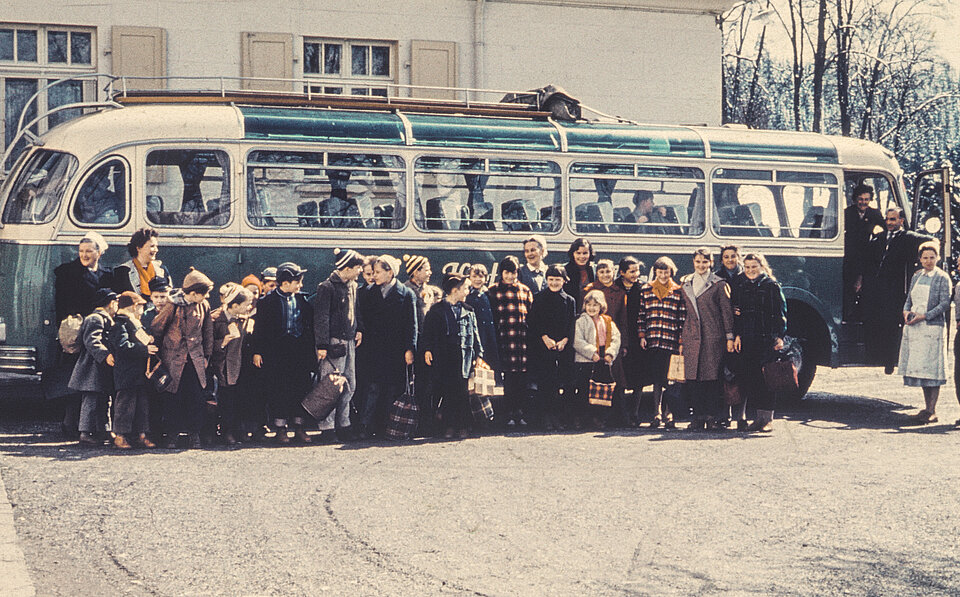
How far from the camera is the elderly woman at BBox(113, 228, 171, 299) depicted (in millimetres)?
10203

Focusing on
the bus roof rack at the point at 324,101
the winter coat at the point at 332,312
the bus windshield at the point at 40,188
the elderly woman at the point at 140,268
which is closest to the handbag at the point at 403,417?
the winter coat at the point at 332,312

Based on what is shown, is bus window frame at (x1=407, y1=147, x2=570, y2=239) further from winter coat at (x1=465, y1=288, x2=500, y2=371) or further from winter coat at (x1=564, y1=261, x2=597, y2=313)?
winter coat at (x1=465, y1=288, x2=500, y2=371)

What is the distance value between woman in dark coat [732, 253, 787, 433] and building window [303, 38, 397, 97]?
917 centimetres

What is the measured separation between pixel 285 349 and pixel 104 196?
2.35 meters

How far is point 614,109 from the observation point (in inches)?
803

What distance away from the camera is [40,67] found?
17.4m

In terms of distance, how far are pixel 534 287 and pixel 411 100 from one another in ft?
7.75

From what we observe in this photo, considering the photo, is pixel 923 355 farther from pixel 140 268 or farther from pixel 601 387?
pixel 140 268

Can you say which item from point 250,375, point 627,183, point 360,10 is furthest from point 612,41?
point 250,375

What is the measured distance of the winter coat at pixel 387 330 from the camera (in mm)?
10359

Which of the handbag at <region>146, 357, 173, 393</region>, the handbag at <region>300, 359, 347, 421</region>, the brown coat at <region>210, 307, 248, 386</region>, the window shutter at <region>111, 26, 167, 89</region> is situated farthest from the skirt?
the window shutter at <region>111, 26, 167, 89</region>

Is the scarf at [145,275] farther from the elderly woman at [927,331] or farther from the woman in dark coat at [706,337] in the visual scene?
the elderly woman at [927,331]

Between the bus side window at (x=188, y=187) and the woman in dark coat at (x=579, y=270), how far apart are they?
10.5 feet

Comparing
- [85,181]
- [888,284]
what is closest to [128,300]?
[85,181]
